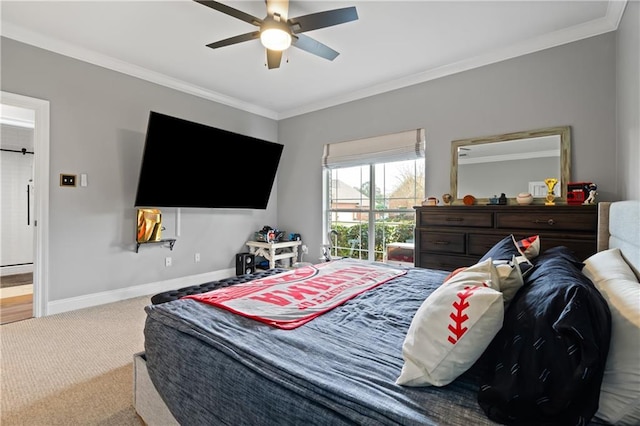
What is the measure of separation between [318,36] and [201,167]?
1982mm

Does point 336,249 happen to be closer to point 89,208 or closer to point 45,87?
point 89,208

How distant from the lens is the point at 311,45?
2.56 metres

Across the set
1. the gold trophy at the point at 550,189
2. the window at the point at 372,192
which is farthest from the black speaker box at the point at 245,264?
the gold trophy at the point at 550,189

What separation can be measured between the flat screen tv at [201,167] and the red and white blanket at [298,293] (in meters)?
2.11

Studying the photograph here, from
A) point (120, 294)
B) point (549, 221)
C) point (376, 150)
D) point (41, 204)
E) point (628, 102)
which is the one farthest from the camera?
point (376, 150)

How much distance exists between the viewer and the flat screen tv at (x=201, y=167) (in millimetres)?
3316

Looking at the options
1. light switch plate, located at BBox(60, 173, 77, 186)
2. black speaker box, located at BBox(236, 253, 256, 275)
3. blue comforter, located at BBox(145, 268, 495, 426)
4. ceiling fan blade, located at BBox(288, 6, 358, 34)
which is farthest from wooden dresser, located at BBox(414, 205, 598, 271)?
light switch plate, located at BBox(60, 173, 77, 186)

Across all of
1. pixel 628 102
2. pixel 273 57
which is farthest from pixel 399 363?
pixel 628 102

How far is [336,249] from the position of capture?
4707 mm

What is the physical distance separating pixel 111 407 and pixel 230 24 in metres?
2.95

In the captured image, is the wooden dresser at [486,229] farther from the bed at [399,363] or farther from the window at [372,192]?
the bed at [399,363]

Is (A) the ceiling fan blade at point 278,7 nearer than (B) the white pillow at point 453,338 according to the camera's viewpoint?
No

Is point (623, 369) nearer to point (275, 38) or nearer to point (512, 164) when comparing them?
point (275, 38)

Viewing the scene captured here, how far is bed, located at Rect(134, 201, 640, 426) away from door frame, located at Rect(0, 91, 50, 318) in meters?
2.43
